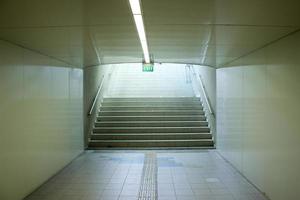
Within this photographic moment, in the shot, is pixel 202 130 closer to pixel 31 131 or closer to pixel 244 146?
pixel 244 146

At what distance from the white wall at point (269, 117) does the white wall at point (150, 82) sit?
22.5 feet

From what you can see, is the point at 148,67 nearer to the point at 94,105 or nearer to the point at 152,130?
the point at 152,130

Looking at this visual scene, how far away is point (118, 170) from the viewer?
6.72m

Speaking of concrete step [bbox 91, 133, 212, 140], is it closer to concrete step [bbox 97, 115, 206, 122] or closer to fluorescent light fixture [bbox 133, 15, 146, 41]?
concrete step [bbox 97, 115, 206, 122]

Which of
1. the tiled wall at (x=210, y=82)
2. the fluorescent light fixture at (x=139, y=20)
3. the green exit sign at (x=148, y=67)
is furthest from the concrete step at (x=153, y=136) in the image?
the fluorescent light fixture at (x=139, y=20)

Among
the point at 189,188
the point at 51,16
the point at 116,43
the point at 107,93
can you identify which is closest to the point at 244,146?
the point at 189,188

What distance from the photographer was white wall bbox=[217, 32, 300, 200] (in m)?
3.85

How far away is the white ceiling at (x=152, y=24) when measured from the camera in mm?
3070

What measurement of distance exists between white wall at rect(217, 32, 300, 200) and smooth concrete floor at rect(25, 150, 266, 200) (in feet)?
1.42

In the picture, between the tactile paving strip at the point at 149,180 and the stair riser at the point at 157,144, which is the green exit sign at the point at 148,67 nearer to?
the stair riser at the point at 157,144

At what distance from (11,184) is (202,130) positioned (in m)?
6.59

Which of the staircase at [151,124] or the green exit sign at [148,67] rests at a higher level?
the green exit sign at [148,67]

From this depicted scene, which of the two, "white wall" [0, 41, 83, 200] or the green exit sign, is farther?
the green exit sign

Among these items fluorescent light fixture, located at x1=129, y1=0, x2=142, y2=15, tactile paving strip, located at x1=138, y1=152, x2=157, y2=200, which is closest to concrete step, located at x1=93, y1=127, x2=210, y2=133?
tactile paving strip, located at x1=138, y1=152, x2=157, y2=200
